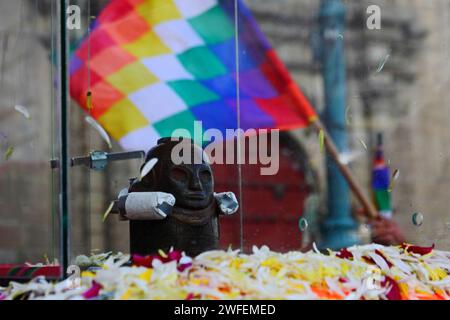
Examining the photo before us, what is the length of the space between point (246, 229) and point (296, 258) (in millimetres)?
273

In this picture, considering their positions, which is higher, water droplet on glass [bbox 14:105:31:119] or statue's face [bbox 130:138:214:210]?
water droplet on glass [bbox 14:105:31:119]

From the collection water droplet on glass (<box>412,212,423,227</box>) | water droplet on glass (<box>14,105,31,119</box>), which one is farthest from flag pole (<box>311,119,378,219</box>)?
water droplet on glass (<box>14,105,31,119</box>)

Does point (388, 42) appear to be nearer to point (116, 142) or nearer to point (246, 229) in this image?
point (246, 229)

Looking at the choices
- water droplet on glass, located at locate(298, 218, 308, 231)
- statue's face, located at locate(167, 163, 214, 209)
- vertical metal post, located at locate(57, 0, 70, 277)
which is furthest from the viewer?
water droplet on glass, located at locate(298, 218, 308, 231)

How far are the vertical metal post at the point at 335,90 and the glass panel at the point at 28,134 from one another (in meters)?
0.98

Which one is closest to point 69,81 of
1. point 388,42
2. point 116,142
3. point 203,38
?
point 116,142

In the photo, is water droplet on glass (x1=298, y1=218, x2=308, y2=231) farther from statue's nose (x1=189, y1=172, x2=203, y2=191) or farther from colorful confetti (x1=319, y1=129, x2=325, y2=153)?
statue's nose (x1=189, y1=172, x2=203, y2=191)

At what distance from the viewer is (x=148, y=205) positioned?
8.79ft

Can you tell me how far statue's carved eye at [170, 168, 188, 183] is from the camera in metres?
2.72

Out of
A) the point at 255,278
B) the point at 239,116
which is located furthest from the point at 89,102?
the point at 255,278

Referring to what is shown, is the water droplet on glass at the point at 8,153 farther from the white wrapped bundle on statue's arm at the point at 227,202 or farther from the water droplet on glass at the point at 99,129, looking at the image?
the white wrapped bundle on statue's arm at the point at 227,202

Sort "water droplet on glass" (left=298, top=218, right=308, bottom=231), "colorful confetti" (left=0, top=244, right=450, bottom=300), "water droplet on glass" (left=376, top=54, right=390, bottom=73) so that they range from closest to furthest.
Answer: "colorful confetti" (left=0, top=244, right=450, bottom=300) < "water droplet on glass" (left=298, top=218, right=308, bottom=231) < "water droplet on glass" (left=376, top=54, right=390, bottom=73)

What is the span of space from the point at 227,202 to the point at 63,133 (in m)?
0.61

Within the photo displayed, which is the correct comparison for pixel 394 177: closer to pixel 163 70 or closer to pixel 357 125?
pixel 357 125
